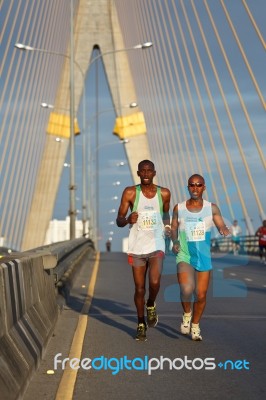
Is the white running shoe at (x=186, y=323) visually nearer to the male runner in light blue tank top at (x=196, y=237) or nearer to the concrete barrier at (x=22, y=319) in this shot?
the male runner in light blue tank top at (x=196, y=237)

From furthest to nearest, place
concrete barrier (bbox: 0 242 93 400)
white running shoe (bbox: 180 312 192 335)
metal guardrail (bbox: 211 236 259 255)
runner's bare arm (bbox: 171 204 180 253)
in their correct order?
metal guardrail (bbox: 211 236 259 255), white running shoe (bbox: 180 312 192 335), runner's bare arm (bbox: 171 204 180 253), concrete barrier (bbox: 0 242 93 400)

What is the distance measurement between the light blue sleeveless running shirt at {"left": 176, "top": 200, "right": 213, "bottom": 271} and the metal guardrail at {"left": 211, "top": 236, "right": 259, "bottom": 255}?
32408 mm

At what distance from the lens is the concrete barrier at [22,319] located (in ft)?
20.1

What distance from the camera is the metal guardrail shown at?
42469mm

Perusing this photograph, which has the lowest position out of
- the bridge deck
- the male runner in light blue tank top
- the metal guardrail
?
the bridge deck

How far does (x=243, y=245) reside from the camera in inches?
1797

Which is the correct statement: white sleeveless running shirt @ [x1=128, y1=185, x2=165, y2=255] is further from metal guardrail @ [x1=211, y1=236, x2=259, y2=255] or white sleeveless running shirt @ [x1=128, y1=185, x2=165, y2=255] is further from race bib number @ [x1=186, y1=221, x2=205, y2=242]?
metal guardrail @ [x1=211, y1=236, x2=259, y2=255]

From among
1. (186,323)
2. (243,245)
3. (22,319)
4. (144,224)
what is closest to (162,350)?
(186,323)

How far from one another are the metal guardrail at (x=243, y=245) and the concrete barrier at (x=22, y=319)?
32.3 meters

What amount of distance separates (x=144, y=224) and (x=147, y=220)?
0.05 m

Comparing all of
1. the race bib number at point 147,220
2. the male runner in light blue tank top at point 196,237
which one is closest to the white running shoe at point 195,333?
the male runner in light blue tank top at point 196,237

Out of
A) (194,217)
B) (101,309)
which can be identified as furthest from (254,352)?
(101,309)

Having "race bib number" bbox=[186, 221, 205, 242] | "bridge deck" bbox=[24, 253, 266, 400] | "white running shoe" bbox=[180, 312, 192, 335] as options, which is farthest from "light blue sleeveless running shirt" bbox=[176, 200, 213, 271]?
"bridge deck" bbox=[24, 253, 266, 400]

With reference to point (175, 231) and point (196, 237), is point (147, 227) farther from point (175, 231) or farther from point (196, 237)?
point (196, 237)
